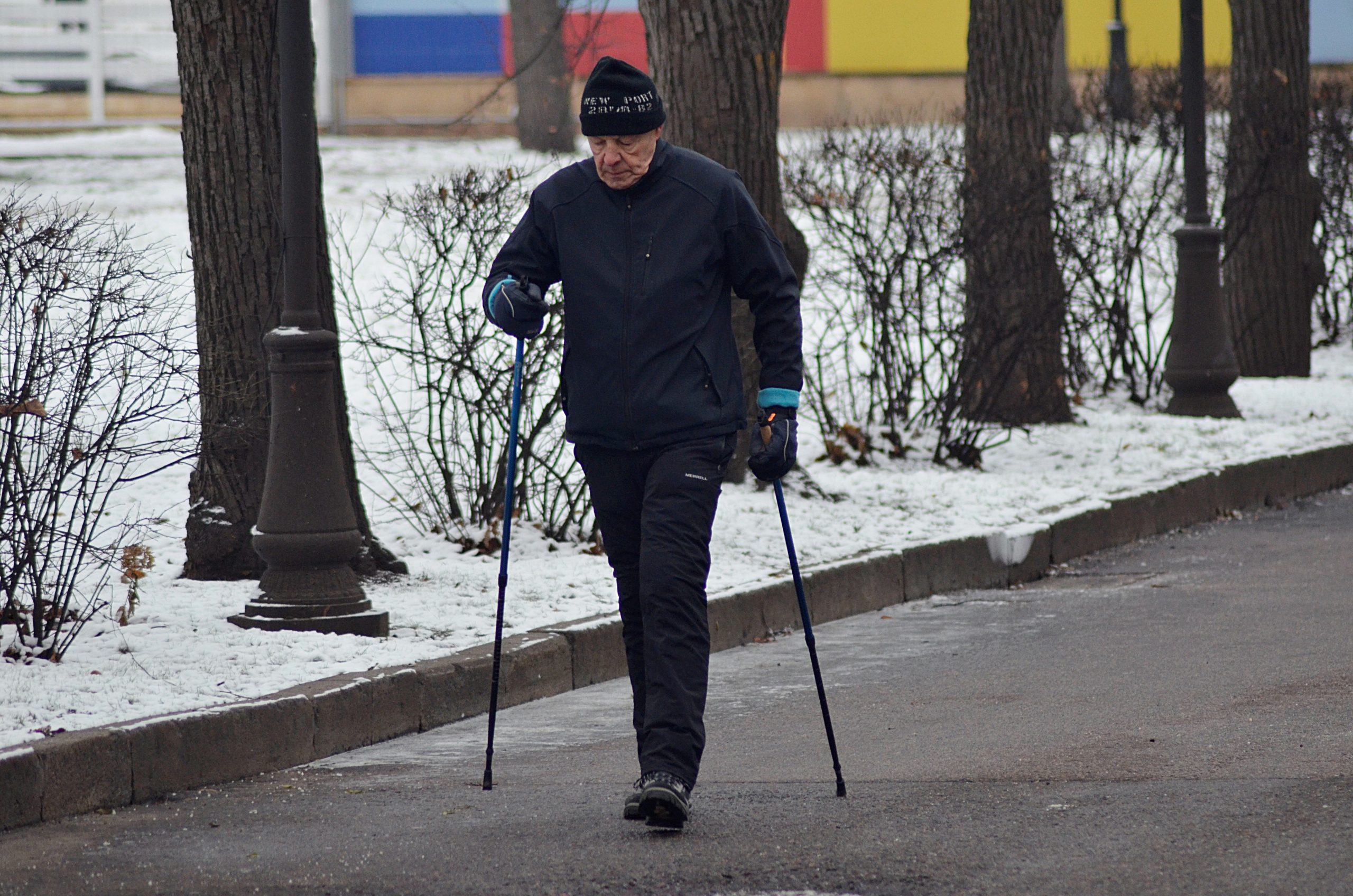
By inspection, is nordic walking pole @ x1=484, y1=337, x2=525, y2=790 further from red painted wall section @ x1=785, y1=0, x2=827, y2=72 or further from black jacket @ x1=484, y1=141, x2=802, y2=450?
red painted wall section @ x1=785, y1=0, x2=827, y2=72

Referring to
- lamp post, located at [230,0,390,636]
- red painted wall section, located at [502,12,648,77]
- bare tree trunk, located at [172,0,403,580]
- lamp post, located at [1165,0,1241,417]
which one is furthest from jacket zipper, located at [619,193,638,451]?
red painted wall section, located at [502,12,648,77]

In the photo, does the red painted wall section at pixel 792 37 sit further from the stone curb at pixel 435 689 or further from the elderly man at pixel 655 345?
the elderly man at pixel 655 345

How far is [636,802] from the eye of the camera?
5117 mm

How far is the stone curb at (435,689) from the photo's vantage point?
5.65 m

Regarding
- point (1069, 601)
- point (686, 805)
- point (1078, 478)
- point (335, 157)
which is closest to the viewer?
point (686, 805)

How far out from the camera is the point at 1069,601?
923cm

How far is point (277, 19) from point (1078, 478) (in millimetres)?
6011

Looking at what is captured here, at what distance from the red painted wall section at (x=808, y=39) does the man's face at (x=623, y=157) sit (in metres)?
27.6

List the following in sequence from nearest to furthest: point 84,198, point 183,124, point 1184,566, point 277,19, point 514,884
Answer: point 514,884, point 277,19, point 183,124, point 1184,566, point 84,198

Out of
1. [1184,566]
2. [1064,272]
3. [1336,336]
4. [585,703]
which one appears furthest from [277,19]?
[1336,336]

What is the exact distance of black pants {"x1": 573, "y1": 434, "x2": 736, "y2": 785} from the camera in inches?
205

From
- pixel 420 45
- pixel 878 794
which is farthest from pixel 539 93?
pixel 878 794

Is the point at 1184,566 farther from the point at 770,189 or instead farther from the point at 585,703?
the point at 585,703

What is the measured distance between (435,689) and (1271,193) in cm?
1158
